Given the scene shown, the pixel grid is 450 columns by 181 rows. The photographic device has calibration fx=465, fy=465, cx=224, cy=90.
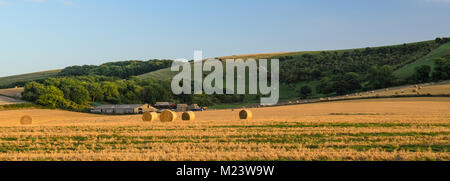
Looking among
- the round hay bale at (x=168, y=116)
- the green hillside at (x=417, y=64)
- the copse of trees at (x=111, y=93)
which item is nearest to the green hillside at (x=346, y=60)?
the green hillside at (x=417, y=64)

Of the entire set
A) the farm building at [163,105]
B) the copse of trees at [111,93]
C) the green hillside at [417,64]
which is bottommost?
the farm building at [163,105]

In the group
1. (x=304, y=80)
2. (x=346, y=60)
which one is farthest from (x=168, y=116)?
(x=346, y=60)

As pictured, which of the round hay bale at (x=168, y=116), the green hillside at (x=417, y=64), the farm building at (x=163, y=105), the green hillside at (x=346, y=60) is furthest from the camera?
the green hillside at (x=346, y=60)

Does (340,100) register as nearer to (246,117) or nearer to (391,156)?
(246,117)

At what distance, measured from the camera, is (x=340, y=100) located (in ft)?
226

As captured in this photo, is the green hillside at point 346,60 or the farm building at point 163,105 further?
the green hillside at point 346,60

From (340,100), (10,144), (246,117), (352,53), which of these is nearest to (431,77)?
(340,100)

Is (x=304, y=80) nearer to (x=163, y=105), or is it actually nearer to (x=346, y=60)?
(x=346, y=60)

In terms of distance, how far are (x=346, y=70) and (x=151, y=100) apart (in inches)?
2280

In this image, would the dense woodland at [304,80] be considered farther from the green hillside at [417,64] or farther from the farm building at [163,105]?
the farm building at [163,105]

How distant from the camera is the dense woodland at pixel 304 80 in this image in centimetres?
9619

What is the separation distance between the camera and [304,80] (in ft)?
431

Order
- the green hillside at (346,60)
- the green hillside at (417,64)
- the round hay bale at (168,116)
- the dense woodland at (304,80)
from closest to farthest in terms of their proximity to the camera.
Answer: the round hay bale at (168,116), the dense woodland at (304,80), the green hillside at (417,64), the green hillside at (346,60)

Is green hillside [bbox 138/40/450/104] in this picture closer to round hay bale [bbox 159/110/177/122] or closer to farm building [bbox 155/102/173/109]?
farm building [bbox 155/102/173/109]
